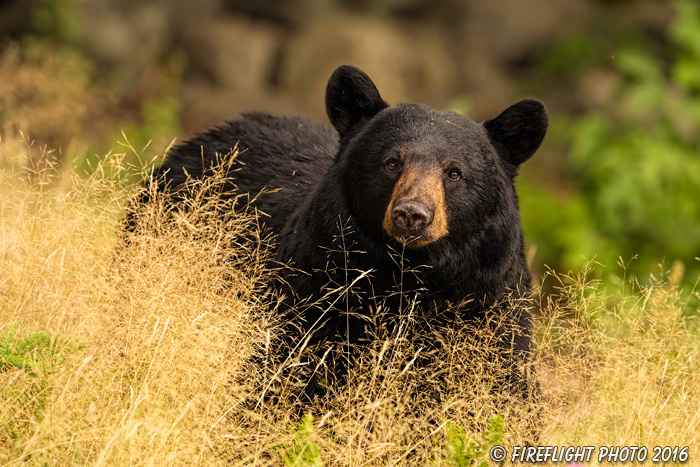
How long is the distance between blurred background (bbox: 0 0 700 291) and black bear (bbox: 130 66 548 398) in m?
3.31

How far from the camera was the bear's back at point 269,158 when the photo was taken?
4.27 meters

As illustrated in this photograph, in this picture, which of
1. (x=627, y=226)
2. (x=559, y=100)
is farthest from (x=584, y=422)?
(x=559, y=100)

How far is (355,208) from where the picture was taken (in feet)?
11.6

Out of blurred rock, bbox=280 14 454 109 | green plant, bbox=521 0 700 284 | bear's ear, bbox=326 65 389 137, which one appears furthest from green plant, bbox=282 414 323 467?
blurred rock, bbox=280 14 454 109

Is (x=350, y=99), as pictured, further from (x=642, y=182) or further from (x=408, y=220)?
(x=642, y=182)

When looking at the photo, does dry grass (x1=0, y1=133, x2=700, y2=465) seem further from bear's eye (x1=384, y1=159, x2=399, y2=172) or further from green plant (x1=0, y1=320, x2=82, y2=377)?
bear's eye (x1=384, y1=159, x2=399, y2=172)

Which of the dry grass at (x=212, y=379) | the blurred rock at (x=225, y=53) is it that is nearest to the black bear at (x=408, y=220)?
the dry grass at (x=212, y=379)

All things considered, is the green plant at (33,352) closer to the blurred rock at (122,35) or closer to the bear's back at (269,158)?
the bear's back at (269,158)

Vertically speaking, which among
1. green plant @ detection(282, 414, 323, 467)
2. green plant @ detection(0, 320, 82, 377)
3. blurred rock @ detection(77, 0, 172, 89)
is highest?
green plant @ detection(282, 414, 323, 467)

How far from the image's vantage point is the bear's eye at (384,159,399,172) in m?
3.50

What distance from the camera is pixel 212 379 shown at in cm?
302

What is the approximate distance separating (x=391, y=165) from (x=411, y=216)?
406 mm

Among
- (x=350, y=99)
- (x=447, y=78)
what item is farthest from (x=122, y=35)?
(x=350, y=99)

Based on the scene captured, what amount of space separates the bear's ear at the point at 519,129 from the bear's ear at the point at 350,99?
1.72 feet
